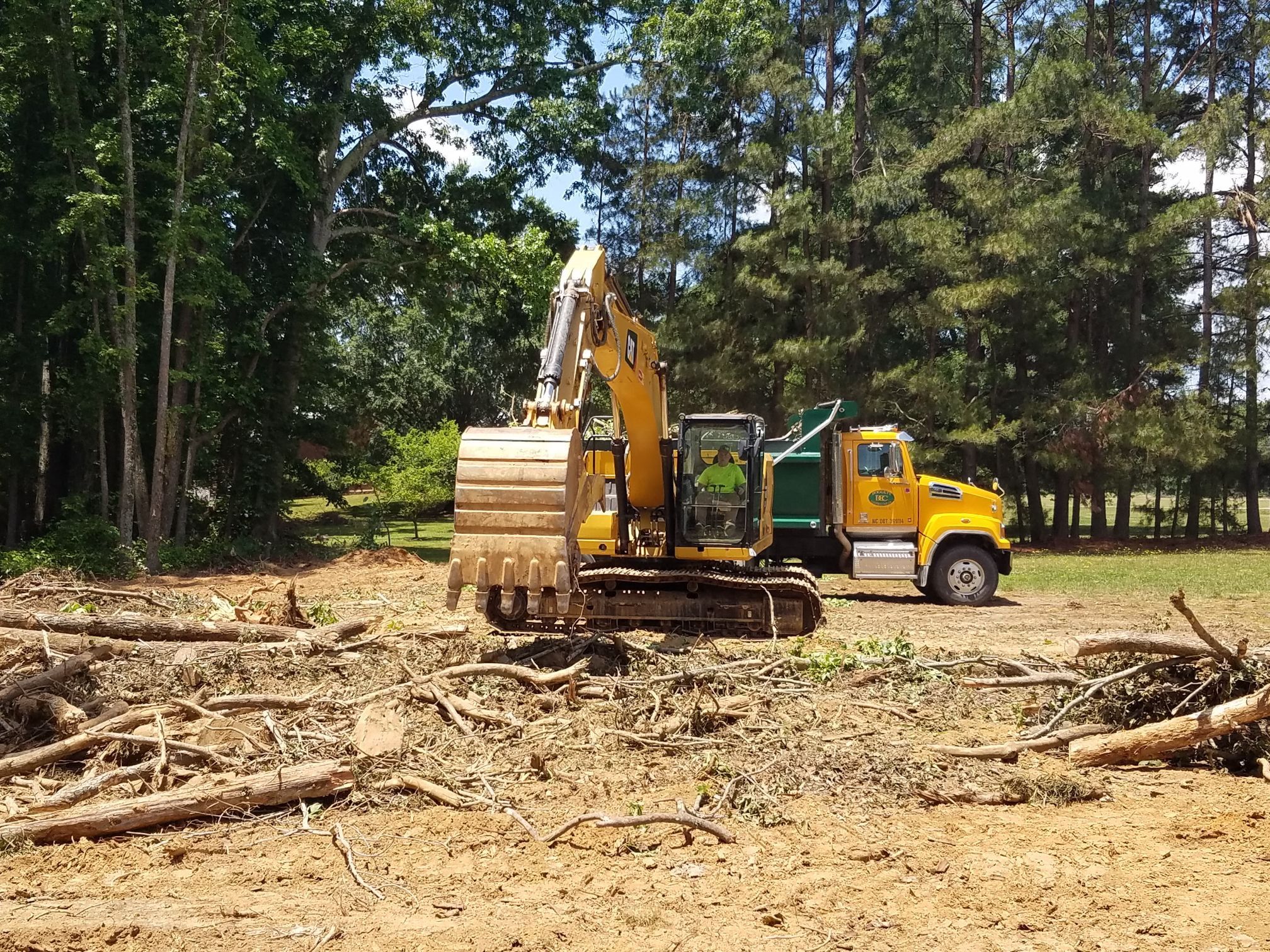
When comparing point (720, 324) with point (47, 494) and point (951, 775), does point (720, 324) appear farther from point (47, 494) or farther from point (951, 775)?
point (951, 775)

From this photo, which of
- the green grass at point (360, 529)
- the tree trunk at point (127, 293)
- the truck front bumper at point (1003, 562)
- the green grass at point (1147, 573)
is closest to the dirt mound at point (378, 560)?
the green grass at point (360, 529)

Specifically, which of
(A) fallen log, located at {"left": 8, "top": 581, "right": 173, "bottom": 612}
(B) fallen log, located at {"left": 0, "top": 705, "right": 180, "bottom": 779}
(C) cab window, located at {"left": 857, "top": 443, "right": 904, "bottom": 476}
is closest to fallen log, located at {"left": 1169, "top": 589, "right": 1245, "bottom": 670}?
(B) fallen log, located at {"left": 0, "top": 705, "right": 180, "bottom": 779}

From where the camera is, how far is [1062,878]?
4711mm

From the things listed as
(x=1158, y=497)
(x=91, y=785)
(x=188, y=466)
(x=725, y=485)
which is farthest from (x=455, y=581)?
(x=1158, y=497)

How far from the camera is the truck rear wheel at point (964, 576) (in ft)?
48.5

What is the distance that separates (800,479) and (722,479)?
3.98m

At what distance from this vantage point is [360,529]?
35406 mm

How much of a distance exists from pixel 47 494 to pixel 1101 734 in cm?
2394

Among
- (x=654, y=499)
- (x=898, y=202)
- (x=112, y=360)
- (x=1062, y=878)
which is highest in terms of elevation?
(x=898, y=202)

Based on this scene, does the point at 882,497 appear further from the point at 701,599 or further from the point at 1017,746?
the point at 1017,746

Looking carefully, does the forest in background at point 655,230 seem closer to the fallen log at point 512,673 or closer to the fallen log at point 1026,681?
the fallen log at point 512,673

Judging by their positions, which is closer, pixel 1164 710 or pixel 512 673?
Result: pixel 1164 710

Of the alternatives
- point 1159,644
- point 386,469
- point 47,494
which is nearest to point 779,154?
point 386,469

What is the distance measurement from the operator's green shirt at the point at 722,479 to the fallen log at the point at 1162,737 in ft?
16.9
